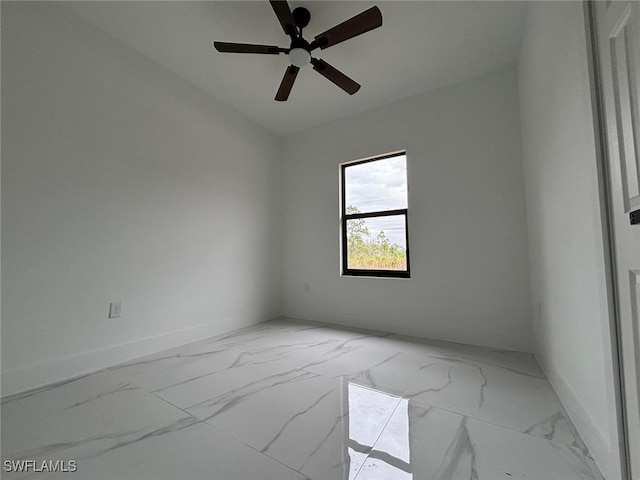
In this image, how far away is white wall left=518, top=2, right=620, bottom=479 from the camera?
1.02 metres

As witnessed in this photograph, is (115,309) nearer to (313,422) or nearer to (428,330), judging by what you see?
(313,422)

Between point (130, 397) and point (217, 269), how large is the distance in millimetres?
1490

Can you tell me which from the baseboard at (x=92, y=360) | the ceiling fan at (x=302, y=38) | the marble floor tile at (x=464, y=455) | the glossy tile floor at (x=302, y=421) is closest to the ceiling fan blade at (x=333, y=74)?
the ceiling fan at (x=302, y=38)

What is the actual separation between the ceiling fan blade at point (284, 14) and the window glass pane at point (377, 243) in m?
2.05

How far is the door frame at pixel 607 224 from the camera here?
0.90m

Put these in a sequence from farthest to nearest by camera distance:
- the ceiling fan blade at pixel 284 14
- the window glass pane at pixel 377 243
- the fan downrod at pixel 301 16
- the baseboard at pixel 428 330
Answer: the window glass pane at pixel 377 243, the baseboard at pixel 428 330, the fan downrod at pixel 301 16, the ceiling fan blade at pixel 284 14

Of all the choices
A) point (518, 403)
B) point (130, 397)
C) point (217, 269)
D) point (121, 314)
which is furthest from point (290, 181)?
point (518, 403)

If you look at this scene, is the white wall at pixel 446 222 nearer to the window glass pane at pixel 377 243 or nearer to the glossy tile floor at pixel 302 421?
the window glass pane at pixel 377 243

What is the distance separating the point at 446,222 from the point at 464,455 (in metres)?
2.05

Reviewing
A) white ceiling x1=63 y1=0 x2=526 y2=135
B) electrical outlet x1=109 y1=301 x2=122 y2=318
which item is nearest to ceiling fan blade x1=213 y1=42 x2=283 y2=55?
white ceiling x1=63 y1=0 x2=526 y2=135

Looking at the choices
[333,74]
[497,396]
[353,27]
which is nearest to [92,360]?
[497,396]

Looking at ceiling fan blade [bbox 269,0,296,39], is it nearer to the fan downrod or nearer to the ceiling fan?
the ceiling fan

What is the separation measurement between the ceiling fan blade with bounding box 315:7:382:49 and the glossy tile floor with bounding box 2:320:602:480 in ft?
7.64

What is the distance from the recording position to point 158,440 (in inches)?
47.3
